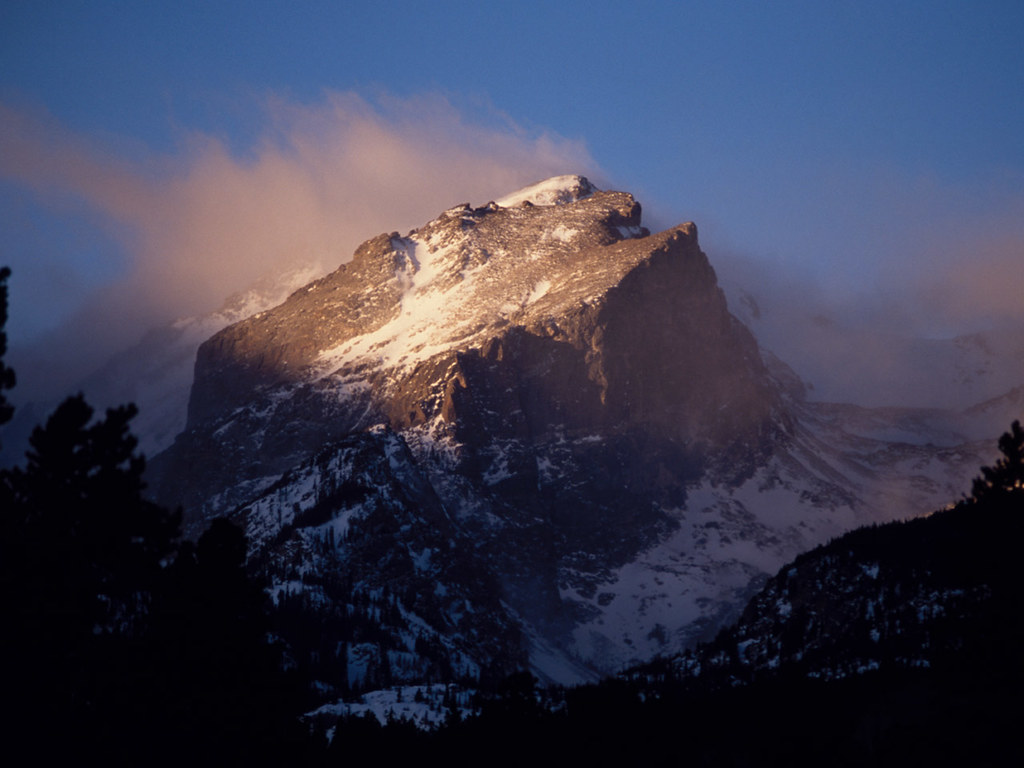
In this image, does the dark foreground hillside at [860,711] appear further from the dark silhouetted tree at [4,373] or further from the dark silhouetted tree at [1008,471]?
the dark silhouetted tree at [4,373]

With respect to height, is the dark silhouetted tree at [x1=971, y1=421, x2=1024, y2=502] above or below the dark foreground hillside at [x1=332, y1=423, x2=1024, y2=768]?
above

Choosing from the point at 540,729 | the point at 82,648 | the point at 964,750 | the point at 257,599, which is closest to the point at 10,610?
the point at 82,648

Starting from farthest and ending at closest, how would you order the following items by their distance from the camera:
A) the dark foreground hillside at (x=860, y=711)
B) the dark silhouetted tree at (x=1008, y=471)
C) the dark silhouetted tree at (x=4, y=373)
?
the dark foreground hillside at (x=860, y=711) < the dark silhouetted tree at (x=1008, y=471) < the dark silhouetted tree at (x=4, y=373)

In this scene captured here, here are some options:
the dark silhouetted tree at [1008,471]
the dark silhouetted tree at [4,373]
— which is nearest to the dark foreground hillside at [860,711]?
the dark silhouetted tree at [1008,471]

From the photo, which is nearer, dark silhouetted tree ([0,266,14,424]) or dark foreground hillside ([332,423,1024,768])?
dark silhouetted tree ([0,266,14,424])

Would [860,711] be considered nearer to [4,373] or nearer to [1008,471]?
[1008,471]

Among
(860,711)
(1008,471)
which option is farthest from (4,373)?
(860,711)

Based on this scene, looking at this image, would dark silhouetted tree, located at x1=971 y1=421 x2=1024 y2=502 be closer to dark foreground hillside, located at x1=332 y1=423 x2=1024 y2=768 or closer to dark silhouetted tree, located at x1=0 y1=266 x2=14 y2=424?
dark foreground hillside, located at x1=332 y1=423 x2=1024 y2=768

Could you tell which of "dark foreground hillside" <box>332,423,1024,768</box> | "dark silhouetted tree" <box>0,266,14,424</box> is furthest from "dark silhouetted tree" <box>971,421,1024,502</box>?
"dark silhouetted tree" <box>0,266,14,424</box>

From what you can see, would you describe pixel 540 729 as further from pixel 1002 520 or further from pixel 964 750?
pixel 1002 520

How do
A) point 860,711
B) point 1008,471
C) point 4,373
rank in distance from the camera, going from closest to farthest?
point 4,373
point 1008,471
point 860,711

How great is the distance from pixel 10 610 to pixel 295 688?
94.4 feet

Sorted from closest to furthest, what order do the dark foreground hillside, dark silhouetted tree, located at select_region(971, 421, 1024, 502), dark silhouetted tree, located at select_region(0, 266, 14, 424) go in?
dark silhouetted tree, located at select_region(0, 266, 14, 424) → dark silhouetted tree, located at select_region(971, 421, 1024, 502) → the dark foreground hillside

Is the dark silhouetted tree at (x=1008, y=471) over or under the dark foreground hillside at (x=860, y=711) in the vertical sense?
over
